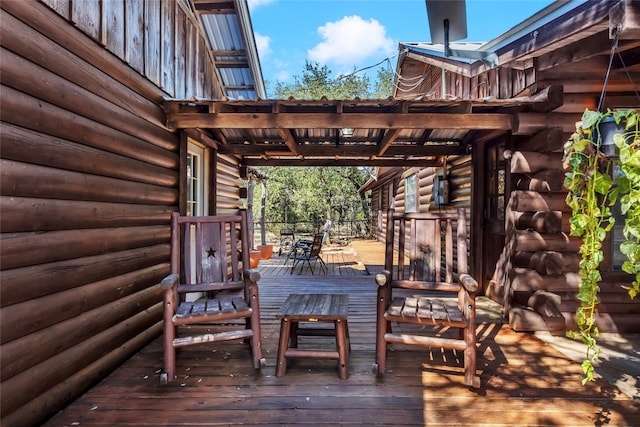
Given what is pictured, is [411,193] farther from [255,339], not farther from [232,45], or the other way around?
[255,339]

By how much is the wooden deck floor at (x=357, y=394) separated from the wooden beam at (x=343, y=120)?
207cm

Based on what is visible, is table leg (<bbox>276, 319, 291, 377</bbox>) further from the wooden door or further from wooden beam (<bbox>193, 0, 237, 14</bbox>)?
wooden beam (<bbox>193, 0, 237, 14</bbox>)

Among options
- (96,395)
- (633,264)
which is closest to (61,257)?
(96,395)

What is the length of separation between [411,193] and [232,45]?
546 centimetres

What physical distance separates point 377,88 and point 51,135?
19832mm

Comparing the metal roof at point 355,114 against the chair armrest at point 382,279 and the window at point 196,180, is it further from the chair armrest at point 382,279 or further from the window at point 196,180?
the chair armrest at point 382,279

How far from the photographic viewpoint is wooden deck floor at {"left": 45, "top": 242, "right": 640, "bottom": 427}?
1.95 meters

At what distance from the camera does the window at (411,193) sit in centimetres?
812

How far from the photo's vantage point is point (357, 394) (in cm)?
220

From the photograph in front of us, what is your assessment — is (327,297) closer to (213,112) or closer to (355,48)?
(213,112)

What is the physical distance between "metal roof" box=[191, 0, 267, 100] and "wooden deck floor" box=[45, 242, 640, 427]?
3.98 metres

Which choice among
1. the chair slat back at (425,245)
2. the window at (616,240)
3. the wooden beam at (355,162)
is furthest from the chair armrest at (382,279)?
the wooden beam at (355,162)

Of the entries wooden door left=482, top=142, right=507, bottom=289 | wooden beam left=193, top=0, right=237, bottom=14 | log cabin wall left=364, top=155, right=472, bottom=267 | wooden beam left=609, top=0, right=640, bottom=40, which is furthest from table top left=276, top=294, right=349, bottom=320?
wooden beam left=193, top=0, right=237, bottom=14

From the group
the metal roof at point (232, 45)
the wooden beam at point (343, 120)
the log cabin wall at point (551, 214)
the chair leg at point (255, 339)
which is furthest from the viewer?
the metal roof at point (232, 45)
